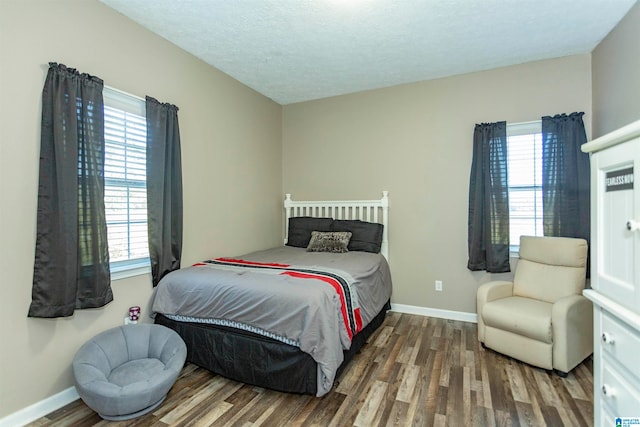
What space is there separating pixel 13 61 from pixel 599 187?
3.17 meters

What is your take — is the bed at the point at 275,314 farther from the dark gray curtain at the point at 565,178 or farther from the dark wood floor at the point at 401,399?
the dark gray curtain at the point at 565,178

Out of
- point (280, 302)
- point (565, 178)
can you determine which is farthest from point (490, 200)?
point (280, 302)

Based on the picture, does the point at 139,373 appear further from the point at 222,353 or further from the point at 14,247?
the point at 14,247

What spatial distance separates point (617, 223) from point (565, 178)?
2247 millimetres

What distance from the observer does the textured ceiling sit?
233 cm

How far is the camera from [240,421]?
73.7 inches

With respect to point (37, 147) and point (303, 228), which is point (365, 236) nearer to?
point (303, 228)

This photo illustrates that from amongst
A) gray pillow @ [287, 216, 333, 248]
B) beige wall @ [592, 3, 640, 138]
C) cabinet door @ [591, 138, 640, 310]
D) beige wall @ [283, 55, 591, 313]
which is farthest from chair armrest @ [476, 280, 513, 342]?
gray pillow @ [287, 216, 333, 248]

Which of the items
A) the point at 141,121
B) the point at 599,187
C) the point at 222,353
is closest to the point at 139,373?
the point at 222,353

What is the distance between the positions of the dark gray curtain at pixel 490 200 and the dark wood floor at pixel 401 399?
40.4 inches

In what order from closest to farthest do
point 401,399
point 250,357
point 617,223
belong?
point 617,223
point 401,399
point 250,357

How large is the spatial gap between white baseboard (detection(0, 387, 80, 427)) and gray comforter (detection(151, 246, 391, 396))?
722mm

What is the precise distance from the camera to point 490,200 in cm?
329

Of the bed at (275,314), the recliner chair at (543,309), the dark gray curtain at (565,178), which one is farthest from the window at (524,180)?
the bed at (275,314)
